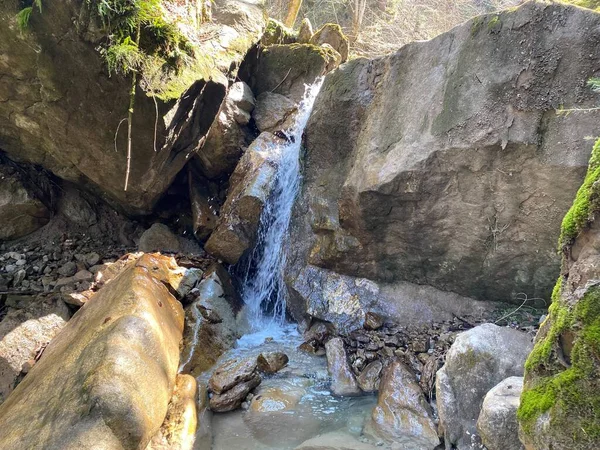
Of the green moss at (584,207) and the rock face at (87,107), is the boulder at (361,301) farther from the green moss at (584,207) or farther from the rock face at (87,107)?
the rock face at (87,107)

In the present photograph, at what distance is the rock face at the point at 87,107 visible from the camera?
14.9 ft

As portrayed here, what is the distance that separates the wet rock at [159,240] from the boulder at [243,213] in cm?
85

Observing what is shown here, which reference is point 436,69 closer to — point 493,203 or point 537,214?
point 493,203

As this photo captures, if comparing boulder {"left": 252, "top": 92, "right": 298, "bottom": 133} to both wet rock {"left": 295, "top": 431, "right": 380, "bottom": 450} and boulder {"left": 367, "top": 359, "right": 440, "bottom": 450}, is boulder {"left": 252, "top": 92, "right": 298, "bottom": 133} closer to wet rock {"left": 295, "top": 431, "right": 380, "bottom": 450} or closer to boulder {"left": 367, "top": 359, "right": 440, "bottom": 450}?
boulder {"left": 367, "top": 359, "right": 440, "bottom": 450}

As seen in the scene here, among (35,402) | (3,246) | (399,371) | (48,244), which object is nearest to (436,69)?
(399,371)

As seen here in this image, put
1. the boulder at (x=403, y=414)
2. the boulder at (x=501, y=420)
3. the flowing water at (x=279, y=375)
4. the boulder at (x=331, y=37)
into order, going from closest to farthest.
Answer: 1. the boulder at (x=501, y=420)
2. the boulder at (x=403, y=414)
3. the flowing water at (x=279, y=375)
4. the boulder at (x=331, y=37)

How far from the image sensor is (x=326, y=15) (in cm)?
1603

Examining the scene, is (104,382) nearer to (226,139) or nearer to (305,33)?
(226,139)

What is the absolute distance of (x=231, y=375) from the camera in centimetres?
412

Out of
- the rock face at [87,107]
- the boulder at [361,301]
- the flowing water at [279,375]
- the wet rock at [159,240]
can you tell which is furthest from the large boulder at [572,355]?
the wet rock at [159,240]

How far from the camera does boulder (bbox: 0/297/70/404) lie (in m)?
4.32

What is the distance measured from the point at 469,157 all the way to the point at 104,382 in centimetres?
379

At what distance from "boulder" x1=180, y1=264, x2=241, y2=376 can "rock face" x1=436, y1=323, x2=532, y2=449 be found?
269 centimetres

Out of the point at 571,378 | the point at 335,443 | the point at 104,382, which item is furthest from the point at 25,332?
the point at 571,378
